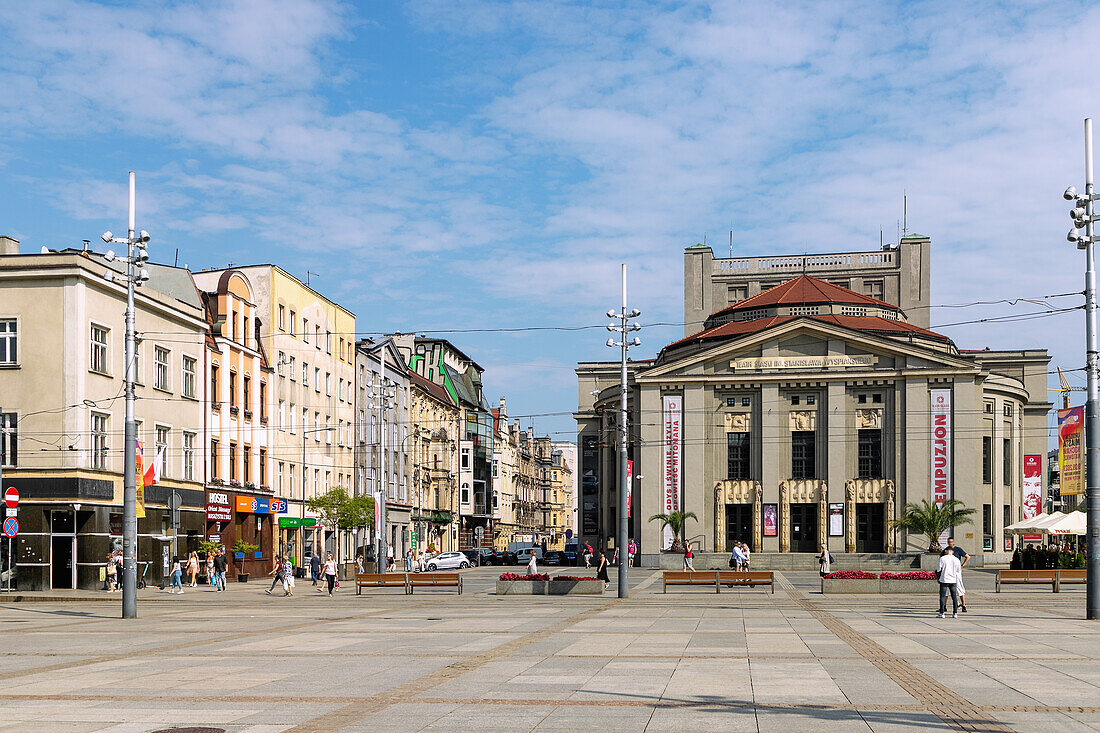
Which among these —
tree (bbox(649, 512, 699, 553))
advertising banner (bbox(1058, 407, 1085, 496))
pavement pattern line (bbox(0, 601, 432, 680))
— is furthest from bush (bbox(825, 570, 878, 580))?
tree (bbox(649, 512, 699, 553))

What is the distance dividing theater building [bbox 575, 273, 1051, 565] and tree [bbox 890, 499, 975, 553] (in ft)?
9.62

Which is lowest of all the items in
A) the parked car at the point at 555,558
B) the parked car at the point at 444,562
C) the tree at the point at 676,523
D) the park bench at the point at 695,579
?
the parked car at the point at 555,558

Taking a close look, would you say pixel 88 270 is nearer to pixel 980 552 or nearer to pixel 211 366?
pixel 211 366

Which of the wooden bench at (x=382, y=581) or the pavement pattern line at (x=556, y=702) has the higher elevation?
the pavement pattern line at (x=556, y=702)

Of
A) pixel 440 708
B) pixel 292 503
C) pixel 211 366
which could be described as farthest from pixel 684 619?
pixel 292 503

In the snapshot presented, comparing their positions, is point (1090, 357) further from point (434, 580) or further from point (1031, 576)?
point (434, 580)

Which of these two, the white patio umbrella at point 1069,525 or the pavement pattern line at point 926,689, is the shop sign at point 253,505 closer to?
the white patio umbrella at point 1069,525

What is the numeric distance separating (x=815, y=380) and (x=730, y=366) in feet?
19.5

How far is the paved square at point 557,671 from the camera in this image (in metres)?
13.0

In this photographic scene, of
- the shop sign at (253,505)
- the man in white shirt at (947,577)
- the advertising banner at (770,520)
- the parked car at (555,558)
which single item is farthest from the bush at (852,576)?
the parked car at (555,558)

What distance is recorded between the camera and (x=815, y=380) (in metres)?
80.4

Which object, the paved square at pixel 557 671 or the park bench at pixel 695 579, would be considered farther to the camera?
the park bench at pixel 695 579

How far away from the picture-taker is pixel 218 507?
55.7 meters

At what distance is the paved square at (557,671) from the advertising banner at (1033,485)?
177 ft
